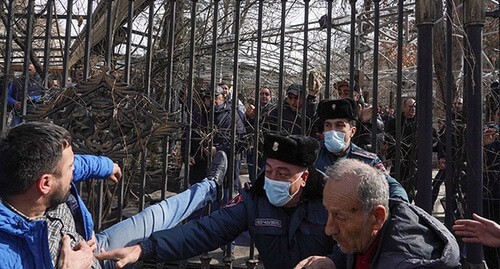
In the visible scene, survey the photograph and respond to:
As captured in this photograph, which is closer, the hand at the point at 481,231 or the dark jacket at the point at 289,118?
the hand at the point at 481,231

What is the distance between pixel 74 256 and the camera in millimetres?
2049

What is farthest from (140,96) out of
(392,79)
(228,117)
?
(392,79)

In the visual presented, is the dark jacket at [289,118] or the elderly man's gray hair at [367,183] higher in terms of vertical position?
the dark jacket at [289,118]

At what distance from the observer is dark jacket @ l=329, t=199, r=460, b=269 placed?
195 cm

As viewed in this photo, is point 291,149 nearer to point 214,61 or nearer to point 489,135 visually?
point 214,61

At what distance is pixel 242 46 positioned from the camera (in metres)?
5.74

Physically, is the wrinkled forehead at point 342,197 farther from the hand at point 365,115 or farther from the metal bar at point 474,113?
the hand at point 365,115

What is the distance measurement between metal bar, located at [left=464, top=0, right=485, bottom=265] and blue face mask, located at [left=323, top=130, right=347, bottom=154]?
0.89 meters

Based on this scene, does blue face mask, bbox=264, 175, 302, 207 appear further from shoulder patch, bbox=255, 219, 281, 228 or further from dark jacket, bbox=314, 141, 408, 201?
dark jacket, bbox=314, 141, 408, 201

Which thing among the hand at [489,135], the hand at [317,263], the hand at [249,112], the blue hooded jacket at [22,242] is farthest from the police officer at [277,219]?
the hand at [249,112]

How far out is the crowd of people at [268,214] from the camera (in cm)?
198

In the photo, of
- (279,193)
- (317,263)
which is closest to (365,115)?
(279,193)

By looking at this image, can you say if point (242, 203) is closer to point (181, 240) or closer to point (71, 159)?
point (181, 240)

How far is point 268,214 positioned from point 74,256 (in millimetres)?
1199
